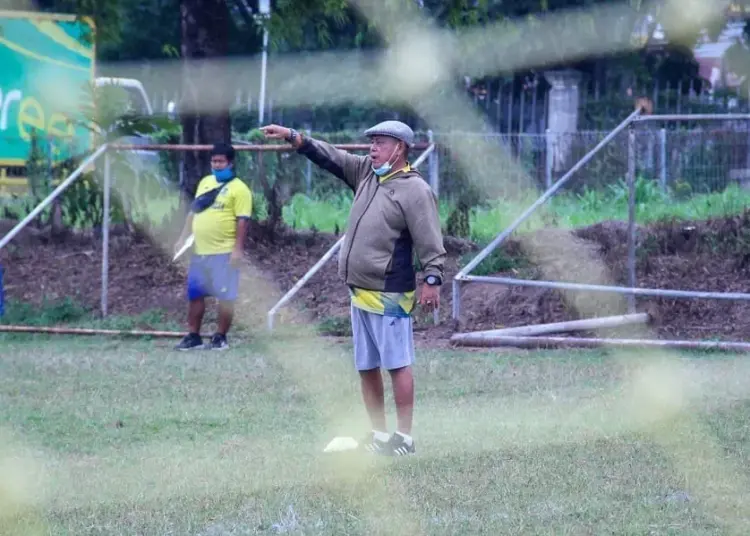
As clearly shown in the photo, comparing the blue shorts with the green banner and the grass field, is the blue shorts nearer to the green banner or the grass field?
the grass field

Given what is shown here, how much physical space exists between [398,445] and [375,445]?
141 mm

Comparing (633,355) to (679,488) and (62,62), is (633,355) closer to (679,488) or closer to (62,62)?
(679,488)

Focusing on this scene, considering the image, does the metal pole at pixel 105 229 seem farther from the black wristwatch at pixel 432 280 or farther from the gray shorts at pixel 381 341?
the black wristwatch at pixel 432 280

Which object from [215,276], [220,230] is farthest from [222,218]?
[215,276]

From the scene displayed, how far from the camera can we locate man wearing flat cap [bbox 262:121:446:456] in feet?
22.4

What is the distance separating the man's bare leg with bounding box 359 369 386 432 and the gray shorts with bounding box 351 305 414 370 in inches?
2.2

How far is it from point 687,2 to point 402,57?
4.22 metres

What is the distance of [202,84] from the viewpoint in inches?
567

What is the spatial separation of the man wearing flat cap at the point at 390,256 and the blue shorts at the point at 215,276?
13.3 ft

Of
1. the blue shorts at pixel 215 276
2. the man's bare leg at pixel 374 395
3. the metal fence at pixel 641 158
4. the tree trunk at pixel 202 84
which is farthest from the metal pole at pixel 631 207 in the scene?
the tree trunk at pixel 202 84

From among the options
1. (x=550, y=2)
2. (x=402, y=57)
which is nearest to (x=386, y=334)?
(x=402, y=57)

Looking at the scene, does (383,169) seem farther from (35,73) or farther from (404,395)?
(35,73)

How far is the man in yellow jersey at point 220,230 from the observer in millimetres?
10852

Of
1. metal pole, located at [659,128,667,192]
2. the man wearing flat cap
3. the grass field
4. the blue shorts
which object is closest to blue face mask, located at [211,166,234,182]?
the blue shorts
